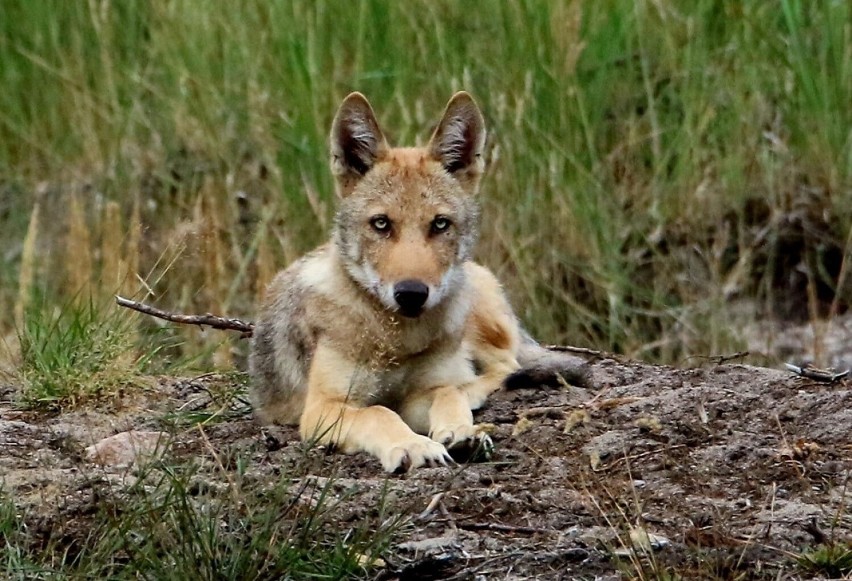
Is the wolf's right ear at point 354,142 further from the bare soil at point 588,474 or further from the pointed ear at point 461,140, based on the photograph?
the bare soil at point 588,474

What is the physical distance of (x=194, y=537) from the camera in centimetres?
329

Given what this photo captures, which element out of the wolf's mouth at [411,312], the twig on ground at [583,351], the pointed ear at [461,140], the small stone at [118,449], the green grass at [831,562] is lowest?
the twig on ground at [583,351]

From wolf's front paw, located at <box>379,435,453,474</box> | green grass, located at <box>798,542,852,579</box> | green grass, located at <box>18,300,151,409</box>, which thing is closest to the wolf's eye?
wolf's front paw, located at <box>379,435,453,474</box>

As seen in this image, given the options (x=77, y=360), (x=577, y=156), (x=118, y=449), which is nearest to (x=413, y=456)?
(x=118, y=449)

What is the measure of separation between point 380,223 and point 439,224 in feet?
0.74

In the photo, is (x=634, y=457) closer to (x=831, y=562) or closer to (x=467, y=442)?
(x=467, y=442)

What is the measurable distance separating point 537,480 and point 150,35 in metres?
6.32

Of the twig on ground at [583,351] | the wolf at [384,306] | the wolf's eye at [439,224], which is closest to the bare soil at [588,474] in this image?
the wolf at [384,306]

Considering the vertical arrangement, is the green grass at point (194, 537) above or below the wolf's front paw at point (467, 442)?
above

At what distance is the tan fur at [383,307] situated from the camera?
4844 millimetres

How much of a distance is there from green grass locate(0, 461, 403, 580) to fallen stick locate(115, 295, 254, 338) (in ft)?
5.86

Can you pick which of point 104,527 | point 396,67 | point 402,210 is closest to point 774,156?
point 396,67

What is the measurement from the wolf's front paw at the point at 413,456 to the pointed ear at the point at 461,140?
1343 mm

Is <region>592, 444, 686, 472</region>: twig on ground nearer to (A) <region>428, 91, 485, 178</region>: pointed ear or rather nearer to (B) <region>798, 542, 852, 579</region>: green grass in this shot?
(B) <region>798, 542, 852, 579</region>: green grass
